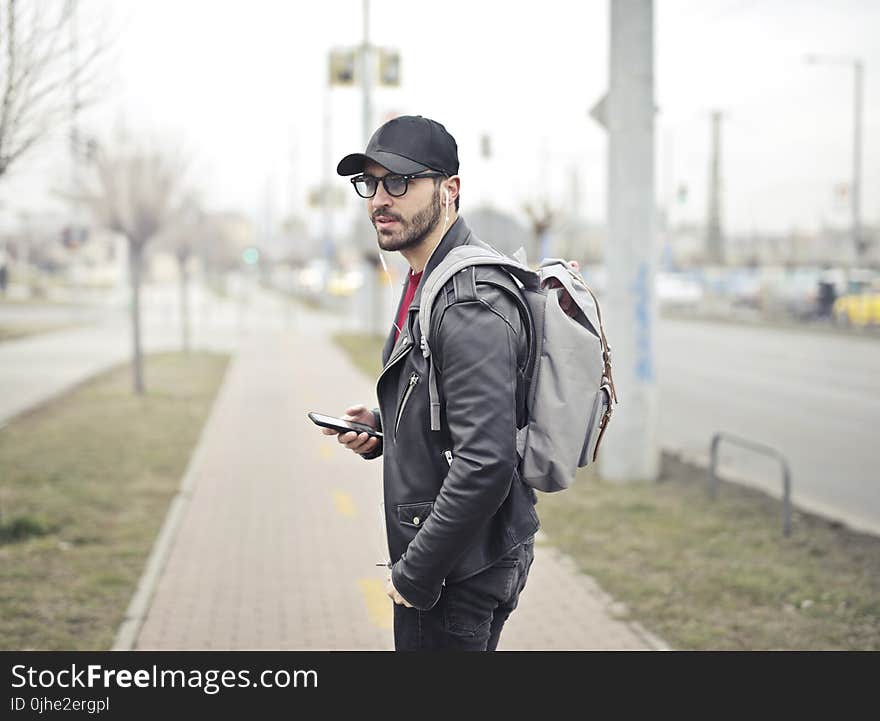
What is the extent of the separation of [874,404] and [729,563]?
9422 millimetres

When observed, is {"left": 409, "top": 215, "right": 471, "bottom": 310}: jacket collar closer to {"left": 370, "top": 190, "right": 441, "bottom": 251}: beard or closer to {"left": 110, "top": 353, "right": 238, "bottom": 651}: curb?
{"left": 370, "top": 190, "right": 441, "bottom": 251}: beard

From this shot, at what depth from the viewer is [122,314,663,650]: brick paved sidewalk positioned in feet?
17.5

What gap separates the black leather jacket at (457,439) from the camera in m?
2.45

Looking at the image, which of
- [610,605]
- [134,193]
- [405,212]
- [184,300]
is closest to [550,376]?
[405,212]

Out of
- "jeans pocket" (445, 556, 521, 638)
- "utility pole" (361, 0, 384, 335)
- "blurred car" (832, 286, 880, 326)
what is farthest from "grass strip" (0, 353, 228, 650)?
"blurred car" (832, 286, 880, 326)

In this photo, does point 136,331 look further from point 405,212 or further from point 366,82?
point 405,212

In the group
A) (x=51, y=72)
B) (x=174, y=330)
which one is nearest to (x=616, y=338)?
(x=51, y=72)

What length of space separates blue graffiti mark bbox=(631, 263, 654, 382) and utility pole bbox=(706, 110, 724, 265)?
50.0m

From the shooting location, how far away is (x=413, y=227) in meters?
2.73

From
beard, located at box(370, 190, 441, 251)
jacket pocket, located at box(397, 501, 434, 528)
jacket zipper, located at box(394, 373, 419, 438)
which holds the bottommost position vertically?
jacket pocket, located at box(397, 501, 434, 528)

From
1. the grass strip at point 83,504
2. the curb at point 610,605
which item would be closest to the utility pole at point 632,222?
the curb at point 610,605

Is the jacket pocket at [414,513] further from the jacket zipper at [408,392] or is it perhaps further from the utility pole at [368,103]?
the utility pole at [368,103]

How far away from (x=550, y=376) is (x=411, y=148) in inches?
26.2

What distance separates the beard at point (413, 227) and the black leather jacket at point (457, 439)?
0.20 feet
